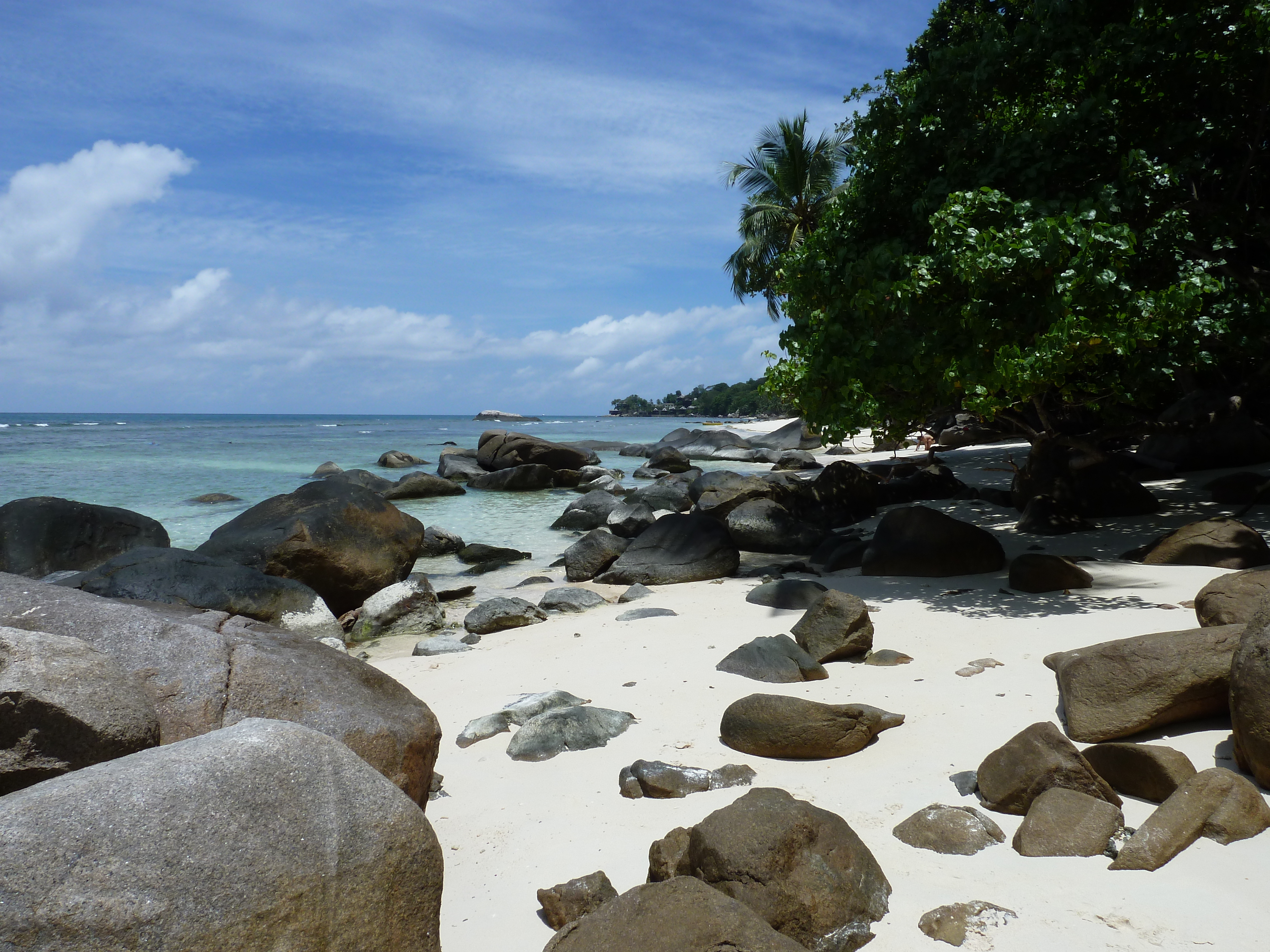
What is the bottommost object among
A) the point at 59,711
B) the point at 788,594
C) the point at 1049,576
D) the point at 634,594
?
the point at 634,594

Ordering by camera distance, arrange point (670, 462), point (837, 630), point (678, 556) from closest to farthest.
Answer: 1. point (837, 630)
2. point (678, 556)
3. point (670, 462)

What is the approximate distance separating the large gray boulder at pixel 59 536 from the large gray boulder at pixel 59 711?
8.73m

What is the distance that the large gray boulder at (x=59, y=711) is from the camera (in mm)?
Answer: 2982

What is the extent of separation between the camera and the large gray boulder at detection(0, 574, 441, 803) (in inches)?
150

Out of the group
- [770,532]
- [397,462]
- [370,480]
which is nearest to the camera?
[770,532]

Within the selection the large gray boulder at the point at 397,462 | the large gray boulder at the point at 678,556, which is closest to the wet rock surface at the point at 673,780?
the large gray boulder at the point at 678,556

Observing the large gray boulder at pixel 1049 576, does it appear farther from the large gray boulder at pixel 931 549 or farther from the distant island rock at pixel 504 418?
the distant island rock at pixel 504 418

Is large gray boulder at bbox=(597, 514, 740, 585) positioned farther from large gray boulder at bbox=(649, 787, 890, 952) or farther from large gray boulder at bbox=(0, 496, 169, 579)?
large gray boulder at bbox=(649, 787, 890, 952)

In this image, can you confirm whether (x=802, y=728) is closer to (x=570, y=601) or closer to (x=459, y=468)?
(x=570, y=601)

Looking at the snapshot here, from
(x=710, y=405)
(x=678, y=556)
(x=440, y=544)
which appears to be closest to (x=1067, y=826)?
(x=678, y=556)

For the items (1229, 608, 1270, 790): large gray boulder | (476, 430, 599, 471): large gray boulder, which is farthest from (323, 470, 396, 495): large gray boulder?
(1229, 608, 1270, 790): large gray boulder

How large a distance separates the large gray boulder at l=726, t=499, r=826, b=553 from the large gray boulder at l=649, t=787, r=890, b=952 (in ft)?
30.4

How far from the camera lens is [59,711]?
120 inches

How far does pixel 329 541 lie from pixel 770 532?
6.24m
